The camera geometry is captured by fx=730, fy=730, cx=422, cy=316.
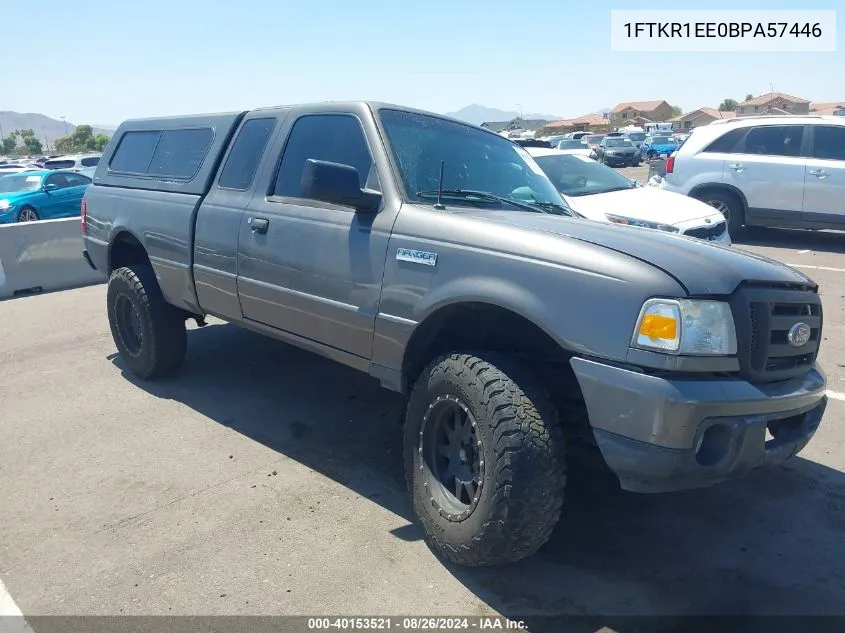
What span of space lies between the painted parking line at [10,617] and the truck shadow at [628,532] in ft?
5.13

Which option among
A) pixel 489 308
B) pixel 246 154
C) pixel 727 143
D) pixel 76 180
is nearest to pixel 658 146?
pixel 727 143

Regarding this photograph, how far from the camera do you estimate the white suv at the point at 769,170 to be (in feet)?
34.6

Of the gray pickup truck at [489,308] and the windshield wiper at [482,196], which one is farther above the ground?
the windshield wiper at [482,196]

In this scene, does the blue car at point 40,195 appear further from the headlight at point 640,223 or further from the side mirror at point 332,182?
the side mirror at point 332,182

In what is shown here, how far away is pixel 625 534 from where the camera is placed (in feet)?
11.4

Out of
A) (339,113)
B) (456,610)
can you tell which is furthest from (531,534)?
(339,113)

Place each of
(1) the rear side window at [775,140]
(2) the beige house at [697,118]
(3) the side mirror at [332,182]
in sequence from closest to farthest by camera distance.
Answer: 1. (3) the side mirror at [332,182]
2. (1) the rear side window at [775,140]
3. (2) the beige house at [697,118]

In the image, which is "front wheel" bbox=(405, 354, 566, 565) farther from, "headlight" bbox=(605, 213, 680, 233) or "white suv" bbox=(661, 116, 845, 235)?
"white suv" bbox=(661, 116, 845, 235)

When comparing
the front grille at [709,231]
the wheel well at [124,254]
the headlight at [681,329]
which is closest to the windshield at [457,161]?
the headlight at [681,329]

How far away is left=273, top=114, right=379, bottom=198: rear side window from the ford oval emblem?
2012 mm

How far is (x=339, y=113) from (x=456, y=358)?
1728 mm

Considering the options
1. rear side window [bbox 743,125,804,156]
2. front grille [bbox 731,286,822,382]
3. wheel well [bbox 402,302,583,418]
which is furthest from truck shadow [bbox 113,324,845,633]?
rear side window [bbox 743,125,804,156]

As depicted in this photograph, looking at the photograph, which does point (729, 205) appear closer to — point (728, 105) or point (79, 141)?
point (79, 141)

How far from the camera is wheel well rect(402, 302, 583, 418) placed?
10.5 ft
